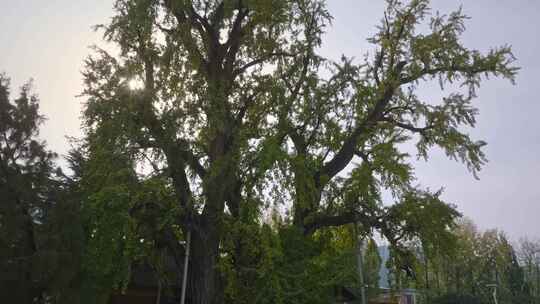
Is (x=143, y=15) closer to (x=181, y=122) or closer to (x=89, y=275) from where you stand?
(x=181, y=122)


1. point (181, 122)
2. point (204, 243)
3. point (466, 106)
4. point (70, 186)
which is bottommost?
point (204, 243)

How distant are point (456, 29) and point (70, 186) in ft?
50.0

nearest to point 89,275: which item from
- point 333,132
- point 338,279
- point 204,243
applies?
point 204,243

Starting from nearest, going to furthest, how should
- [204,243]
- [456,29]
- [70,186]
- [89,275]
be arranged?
[89,275], [204,243], [70,186], [456,29]

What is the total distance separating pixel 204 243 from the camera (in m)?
15.4

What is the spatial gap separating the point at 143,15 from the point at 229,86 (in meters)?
3.85

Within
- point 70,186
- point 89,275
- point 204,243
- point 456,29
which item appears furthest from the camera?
point 456,29

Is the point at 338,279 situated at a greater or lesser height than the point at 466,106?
lesser

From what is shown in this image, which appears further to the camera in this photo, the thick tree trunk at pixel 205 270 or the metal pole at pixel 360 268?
the metal pole at pixel 360 268

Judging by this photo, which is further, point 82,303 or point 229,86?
point 229,86

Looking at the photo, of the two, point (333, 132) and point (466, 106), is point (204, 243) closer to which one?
point (333, 132)

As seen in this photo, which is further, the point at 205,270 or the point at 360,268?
the point at 360,268

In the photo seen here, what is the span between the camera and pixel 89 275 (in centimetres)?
1420

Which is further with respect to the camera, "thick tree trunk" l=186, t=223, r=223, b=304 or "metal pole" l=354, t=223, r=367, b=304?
"metal pole" l=354, t=223, r=367, b=304
